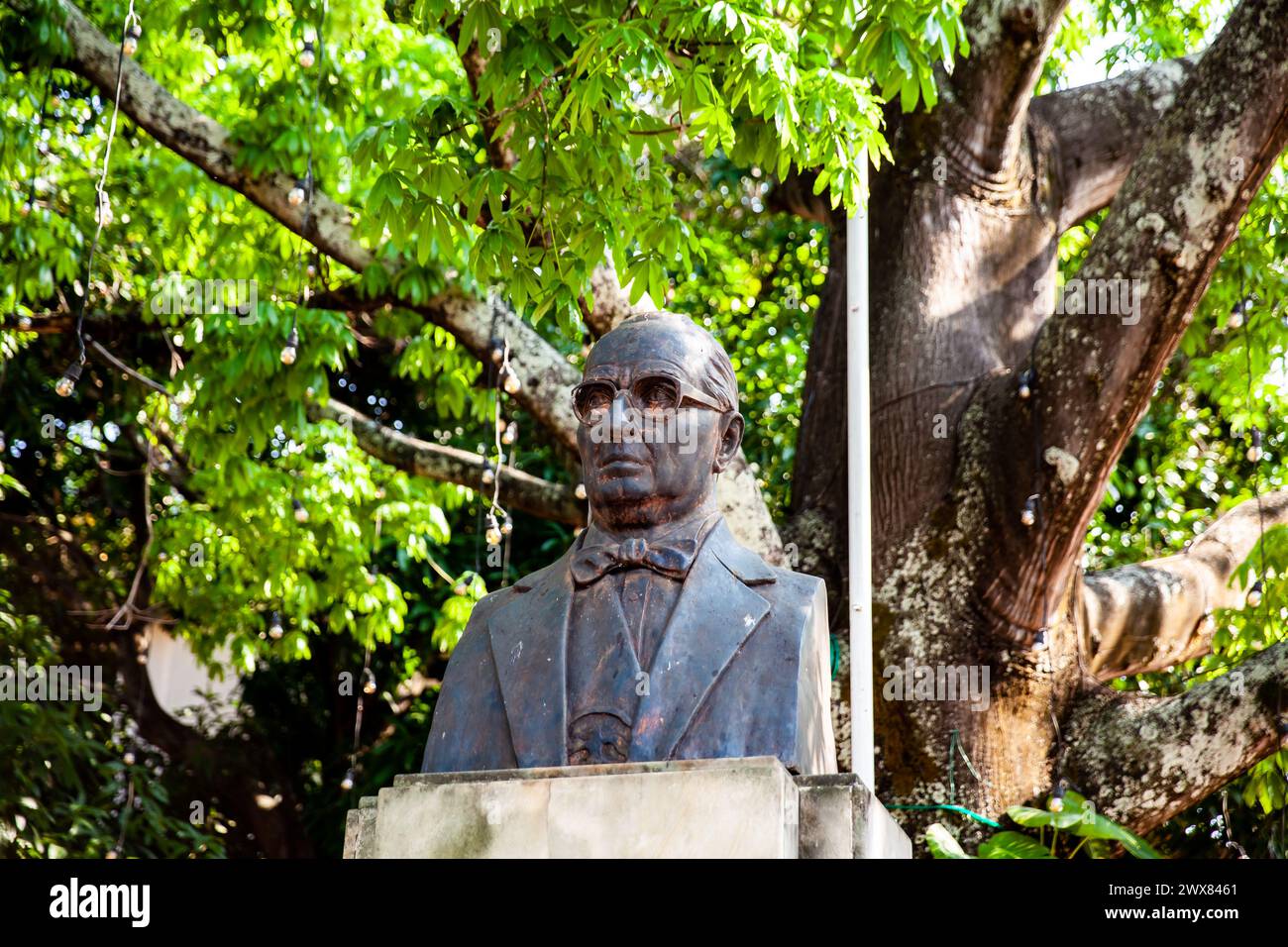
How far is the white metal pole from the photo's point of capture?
814 centimetres

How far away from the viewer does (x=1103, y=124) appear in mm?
10734

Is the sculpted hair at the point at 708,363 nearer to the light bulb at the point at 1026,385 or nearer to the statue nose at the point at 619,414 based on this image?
the statue nose at the point at 619,414

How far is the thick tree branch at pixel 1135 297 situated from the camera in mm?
8430

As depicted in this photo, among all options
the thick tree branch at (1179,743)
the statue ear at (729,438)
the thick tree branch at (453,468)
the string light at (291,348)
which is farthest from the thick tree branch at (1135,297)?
the string light at (291,348)

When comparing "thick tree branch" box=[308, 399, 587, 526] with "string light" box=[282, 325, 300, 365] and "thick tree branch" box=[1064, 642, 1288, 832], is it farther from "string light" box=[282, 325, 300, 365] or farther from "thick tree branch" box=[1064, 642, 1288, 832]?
"thick tree branch" box=[1064, 642, 1288, 832]

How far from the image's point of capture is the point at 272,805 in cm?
1495

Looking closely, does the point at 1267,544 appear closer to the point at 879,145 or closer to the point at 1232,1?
the point at 879,145

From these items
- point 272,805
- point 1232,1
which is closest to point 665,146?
point 1232,1

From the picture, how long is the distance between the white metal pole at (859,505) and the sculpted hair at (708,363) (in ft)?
6.60

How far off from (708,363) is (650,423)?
1.09 feet

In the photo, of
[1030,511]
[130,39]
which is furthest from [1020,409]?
[130,39]

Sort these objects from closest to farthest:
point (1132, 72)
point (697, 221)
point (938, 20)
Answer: point (938, 20), point (1132, 72), point (697, 221)

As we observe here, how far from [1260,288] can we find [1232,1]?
85.3 inches

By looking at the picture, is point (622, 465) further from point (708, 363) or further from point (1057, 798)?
point (1057, 798)
